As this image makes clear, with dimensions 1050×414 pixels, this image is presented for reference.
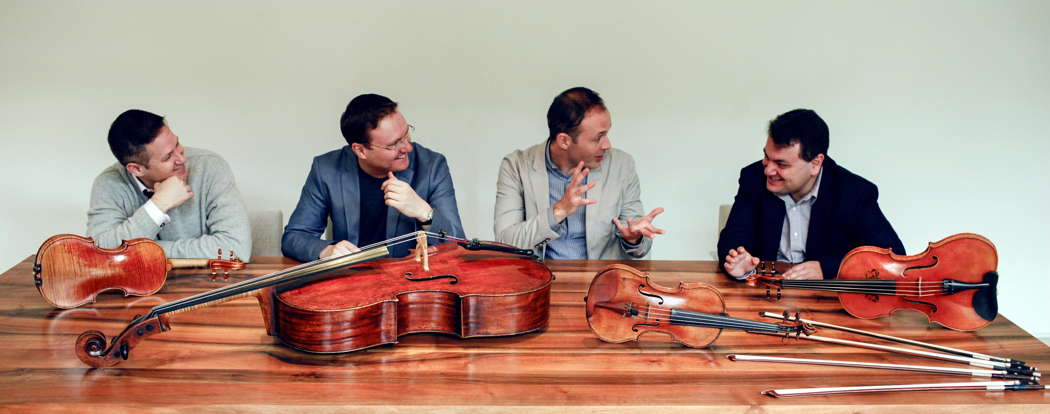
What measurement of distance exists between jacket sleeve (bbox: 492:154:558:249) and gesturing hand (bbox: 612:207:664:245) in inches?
9.7

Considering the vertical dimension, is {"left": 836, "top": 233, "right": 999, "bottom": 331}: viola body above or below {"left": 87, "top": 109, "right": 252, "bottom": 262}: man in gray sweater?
below

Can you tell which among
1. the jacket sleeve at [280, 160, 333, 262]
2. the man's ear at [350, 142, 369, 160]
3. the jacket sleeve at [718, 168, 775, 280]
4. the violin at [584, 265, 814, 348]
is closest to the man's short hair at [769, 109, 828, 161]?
the jacket sleeve at [718, 168, 775, 280]

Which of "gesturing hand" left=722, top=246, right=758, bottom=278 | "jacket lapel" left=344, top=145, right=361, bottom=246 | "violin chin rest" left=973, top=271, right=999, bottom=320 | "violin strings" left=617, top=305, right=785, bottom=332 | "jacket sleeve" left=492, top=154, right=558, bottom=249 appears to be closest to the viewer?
"violin strings" left=617, top=305, right=785, bottom=332

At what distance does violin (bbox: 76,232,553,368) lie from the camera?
1803 mm

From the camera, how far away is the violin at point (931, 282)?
6.95ft

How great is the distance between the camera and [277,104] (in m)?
4.09

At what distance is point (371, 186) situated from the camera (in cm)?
318

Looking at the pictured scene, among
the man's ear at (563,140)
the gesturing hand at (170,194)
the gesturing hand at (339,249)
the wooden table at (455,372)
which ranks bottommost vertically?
the wooden table at (455,372)

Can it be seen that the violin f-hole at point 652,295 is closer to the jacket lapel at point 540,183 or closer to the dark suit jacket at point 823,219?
the dark suit jacket at point 823,219

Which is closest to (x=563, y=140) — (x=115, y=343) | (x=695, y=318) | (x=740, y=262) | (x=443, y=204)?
(x=443, y=204)

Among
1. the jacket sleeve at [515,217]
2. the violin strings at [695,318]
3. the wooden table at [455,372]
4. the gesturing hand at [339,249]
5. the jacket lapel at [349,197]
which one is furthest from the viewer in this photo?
the jacket lapel at [349,197]

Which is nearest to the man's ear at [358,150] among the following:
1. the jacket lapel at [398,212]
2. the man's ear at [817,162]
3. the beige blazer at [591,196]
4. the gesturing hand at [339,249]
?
the jacket lapel at [398,212]

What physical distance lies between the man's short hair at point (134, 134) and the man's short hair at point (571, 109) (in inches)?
55.5

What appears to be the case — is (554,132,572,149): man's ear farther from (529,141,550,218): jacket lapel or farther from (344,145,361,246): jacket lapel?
(344,145,361,246): jacket lapel
